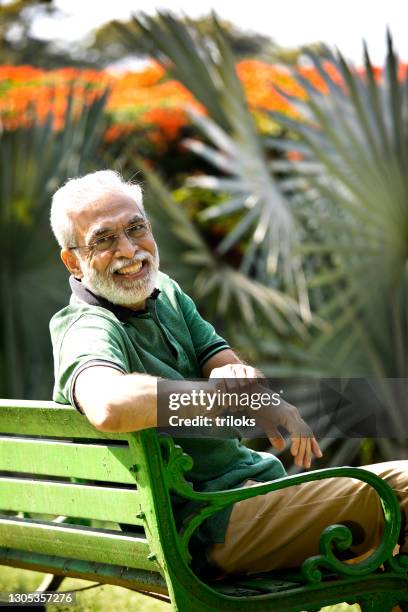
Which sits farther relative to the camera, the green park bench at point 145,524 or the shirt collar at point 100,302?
the shirt collar at point 100,302

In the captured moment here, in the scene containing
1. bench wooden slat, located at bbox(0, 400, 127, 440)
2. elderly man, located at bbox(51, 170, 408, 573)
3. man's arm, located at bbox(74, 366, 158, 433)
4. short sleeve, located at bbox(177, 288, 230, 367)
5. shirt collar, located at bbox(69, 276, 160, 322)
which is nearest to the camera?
man's arm, located at bbox(74, 366, 158, 433)

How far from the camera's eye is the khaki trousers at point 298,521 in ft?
7.68

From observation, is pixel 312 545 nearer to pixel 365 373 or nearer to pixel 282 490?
pixel 282 490

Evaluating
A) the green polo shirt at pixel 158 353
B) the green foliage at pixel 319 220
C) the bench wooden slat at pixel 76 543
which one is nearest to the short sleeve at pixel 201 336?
the green polo shirt at pixel 158 353

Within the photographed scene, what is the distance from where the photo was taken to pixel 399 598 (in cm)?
237

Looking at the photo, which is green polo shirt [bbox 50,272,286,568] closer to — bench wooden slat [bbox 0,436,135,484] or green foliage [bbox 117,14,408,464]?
bench wooden slat [bbox 0,436,135,484]

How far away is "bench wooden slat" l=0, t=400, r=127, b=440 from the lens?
2287mm

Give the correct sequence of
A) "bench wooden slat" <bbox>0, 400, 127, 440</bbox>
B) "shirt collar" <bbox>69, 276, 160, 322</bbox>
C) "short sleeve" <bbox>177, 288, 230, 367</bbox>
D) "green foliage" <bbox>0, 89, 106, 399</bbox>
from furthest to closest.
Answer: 1. "green foliage" <bbox>0, 89, 106, 399</bbox>
2. "short sleeve" <bbox>177, 288, 230, 367</bbox>
3. "shirt collar" <bbox>69, 276, 160, 322</bbox>
4. "bench wooden slat" <bbox>0, 400, 127, 440</bbox>

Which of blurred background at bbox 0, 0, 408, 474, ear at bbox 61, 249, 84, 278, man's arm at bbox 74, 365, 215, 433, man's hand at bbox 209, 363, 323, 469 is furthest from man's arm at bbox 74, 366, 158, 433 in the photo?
blurred background at bbox 0, 0, 408, 474

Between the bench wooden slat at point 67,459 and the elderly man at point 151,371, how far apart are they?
12 centimetres

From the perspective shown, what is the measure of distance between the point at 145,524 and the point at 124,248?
2.24 feet

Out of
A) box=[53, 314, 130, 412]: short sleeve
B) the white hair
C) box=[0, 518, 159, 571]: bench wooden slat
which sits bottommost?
box=[0, 518, 159, 571]: bench wooden slat

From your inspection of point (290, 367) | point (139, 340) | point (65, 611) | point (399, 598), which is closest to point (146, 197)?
point (290, 367)

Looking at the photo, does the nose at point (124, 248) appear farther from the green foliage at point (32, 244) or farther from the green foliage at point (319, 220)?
the green foliage at point (32, 244)
